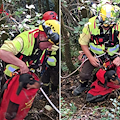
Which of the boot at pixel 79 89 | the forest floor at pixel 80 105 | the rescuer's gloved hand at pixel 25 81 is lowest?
the forest floor at pixel 80 105

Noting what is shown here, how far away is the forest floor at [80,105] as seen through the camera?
1.18 m

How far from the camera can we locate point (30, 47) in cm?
96

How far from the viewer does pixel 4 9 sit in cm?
94

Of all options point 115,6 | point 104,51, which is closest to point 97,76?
point 104,51

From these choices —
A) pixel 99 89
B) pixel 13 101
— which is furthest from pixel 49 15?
pixel 99 89

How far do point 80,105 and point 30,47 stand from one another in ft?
2.03

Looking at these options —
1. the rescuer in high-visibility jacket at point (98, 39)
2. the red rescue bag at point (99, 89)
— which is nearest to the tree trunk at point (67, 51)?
the rescuer in high-visibility jacket at point (98, 39)

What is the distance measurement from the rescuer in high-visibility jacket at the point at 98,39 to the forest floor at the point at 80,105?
5 centimetres

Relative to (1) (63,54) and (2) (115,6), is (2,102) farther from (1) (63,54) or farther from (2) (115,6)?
(2) (115,6)

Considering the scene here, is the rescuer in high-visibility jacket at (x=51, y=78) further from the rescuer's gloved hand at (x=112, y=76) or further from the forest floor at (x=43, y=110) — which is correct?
the rescuer's gloved hand at (x=112, y=76)

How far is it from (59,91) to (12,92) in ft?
1.09

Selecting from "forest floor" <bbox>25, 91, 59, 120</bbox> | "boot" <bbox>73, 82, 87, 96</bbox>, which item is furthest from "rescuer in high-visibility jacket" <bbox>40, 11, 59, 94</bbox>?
"boot" <bbox>73, 82, 87, 96</bbox>

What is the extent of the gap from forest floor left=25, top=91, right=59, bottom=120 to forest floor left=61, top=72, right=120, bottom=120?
10 centimetres

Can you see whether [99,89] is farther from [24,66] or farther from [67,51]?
[24,66]
